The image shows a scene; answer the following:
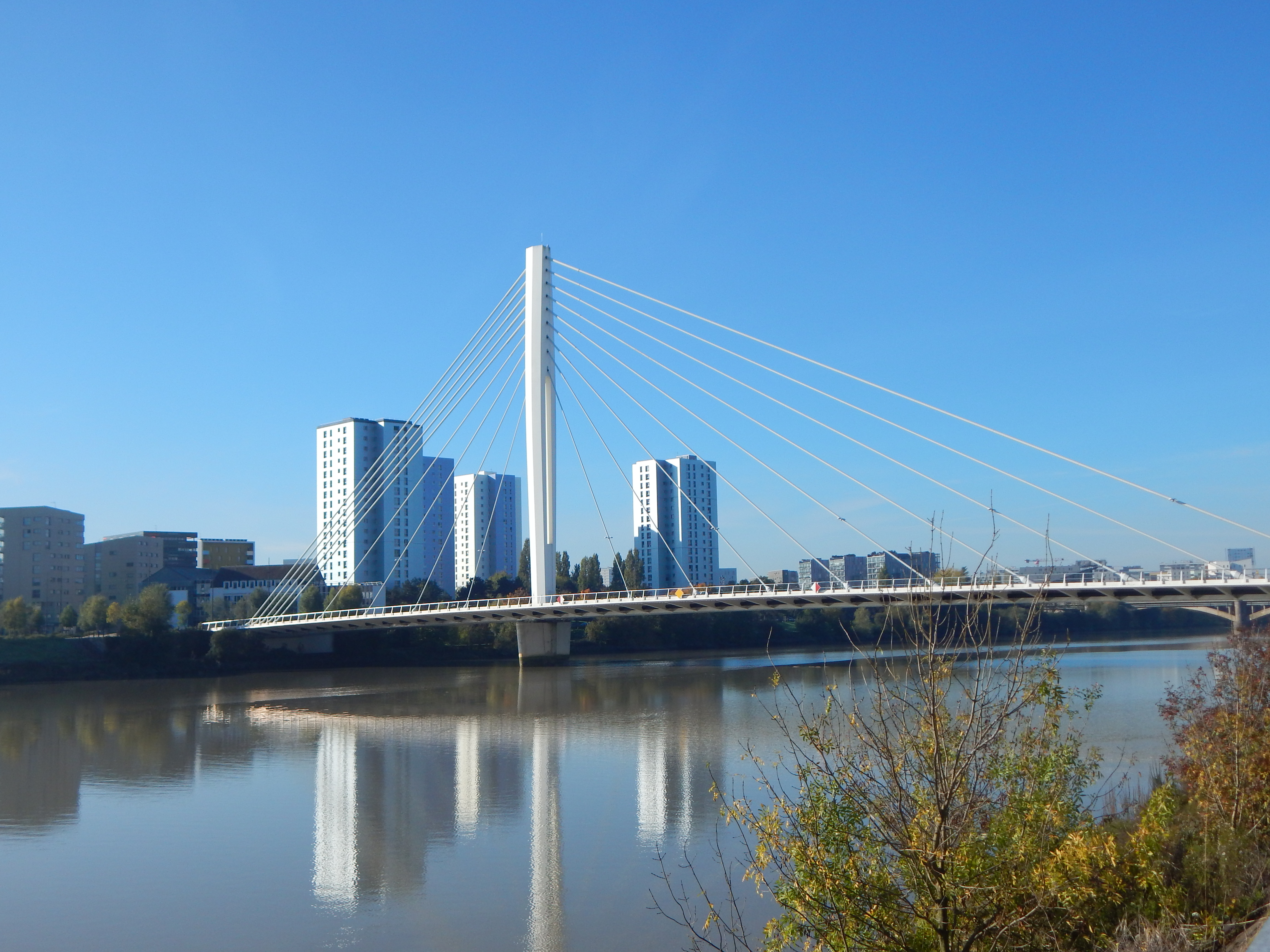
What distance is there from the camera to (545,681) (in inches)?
1233

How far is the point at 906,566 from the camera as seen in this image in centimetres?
952

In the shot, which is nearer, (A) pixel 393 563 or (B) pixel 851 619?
(B) pixel 851 619

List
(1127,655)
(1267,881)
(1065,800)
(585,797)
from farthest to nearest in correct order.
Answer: (1127,655)
(585,797)
(1267,881)
(1065,800)

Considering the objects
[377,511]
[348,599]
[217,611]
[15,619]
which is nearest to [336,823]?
[15,619]

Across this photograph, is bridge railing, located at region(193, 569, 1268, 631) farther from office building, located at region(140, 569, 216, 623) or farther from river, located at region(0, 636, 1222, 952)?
office building, located at region(140, 569, 216, 623)

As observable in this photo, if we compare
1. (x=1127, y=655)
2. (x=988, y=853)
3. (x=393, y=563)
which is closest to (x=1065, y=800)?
(x=988, y=853)

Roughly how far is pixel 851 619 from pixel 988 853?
44.2 metres

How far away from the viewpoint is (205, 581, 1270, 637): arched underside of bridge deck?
70.1 ft

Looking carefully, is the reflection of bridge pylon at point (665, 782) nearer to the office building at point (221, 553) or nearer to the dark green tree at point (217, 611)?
the dark green tree at point (217, 611)

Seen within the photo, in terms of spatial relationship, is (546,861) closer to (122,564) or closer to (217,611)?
(217,611)

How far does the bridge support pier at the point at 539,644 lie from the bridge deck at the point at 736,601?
0.50 meters

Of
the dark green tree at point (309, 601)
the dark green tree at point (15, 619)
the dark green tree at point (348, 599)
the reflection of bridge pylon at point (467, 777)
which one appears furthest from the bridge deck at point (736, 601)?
the dark green tree at point (309, 601)

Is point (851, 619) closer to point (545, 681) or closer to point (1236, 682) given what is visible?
point (545, 681)

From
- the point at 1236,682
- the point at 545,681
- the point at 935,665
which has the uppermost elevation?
the point at 935,665
